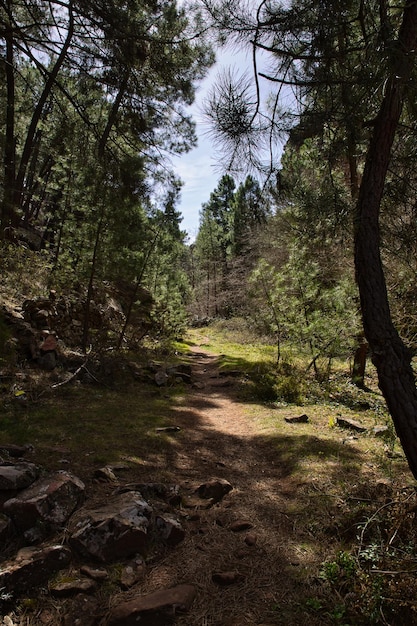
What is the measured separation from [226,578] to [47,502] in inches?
57.4

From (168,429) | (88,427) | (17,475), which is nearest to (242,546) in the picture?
(17,475)

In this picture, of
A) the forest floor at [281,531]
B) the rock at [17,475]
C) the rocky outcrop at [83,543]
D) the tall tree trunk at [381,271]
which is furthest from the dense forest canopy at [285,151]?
the rock at [17,475]

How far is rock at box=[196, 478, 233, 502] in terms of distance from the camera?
3.70m

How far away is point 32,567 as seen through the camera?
93.7 inches

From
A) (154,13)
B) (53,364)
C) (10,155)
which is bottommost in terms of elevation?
(53,364)

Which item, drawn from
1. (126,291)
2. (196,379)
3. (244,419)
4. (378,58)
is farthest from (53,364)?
(126,291)

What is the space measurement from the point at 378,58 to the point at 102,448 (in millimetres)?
4695

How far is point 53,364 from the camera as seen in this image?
7.43 m

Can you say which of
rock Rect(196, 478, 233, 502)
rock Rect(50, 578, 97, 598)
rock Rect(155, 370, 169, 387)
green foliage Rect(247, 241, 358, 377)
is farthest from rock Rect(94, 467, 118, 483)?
green foliage Rect(247, 241, 358, 377)

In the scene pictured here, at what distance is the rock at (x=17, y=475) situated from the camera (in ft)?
9.64

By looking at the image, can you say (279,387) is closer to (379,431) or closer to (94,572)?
(379,431)

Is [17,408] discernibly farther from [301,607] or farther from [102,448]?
[301,607]

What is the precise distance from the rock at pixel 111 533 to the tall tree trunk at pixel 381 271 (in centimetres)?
206

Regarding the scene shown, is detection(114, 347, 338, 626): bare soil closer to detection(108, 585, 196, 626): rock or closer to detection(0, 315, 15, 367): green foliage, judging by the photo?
detection(108, 585, 196, 626): rock
